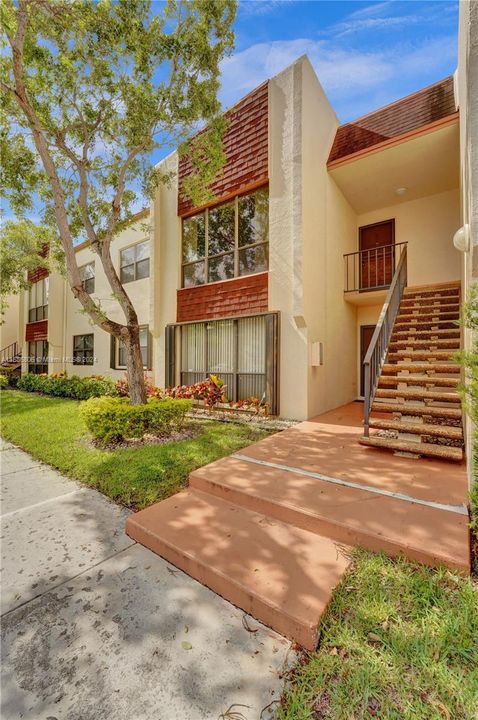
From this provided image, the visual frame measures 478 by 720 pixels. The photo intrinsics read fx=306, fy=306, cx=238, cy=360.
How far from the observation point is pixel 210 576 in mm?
2396

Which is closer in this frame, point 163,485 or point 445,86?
point 163,485

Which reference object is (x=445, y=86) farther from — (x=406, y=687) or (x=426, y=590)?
(x=406, y=687)

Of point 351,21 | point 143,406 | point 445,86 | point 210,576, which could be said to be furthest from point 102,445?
point 445,86

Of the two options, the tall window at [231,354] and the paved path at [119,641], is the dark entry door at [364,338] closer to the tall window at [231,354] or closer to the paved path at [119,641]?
the tall window at [231,354]

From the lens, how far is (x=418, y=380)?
206 inches

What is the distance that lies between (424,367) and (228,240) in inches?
230

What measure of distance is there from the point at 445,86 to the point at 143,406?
10.7 m

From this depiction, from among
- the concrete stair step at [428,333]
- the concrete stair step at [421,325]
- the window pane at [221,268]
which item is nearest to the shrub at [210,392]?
the window pane at [221,268]

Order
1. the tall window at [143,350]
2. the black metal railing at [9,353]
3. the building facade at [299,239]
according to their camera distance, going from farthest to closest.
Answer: the black metal railing at [9,353], the tall window at [143,350], the building facade at [299,239]

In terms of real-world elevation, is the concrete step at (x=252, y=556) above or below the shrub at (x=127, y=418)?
below

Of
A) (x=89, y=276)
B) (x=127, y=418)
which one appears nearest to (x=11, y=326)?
(x=89, y=276)

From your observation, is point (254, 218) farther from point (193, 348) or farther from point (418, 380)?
point (418, 380)

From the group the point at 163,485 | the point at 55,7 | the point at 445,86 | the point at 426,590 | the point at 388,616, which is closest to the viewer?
the point at 388,616

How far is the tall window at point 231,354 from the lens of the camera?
7.77m
